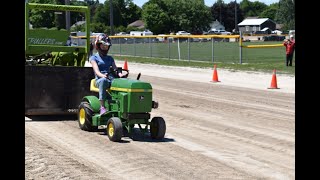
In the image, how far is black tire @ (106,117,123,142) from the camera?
30.5 feet

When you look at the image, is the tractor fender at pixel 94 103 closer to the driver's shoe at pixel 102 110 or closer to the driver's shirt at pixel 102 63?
the driver's shoe at pixel 102 110

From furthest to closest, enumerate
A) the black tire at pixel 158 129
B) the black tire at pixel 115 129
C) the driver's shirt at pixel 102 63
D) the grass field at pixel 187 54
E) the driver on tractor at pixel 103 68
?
the grass field at pixel 187 54 → the driver's shirt at pixel 102 63 → the driver on tractor at pixel 103 68 → the black tire at pixel 158 129 → the black tire at pixel 115 129

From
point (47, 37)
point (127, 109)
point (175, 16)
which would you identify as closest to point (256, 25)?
point (175, 16)

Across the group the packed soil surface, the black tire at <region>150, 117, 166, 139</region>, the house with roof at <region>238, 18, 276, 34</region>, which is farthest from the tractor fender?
the house with roof at <region>238, 18, 276, 34</region>

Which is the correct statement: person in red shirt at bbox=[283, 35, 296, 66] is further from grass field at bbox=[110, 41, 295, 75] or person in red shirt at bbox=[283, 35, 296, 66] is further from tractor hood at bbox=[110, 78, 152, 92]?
tractor hood at bbox=[110, 78, 152, 92]

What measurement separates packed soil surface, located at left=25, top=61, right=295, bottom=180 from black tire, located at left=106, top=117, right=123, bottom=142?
0.11 meters

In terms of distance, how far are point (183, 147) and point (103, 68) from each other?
2222 mm

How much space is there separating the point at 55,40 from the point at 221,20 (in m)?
150

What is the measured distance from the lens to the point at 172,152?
8.58 meters

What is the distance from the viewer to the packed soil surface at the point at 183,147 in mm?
7191

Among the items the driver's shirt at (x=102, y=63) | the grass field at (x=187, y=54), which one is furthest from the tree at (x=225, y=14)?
the driver's shirt at (x=102, y=63)

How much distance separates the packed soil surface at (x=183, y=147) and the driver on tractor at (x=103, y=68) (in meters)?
0.75
